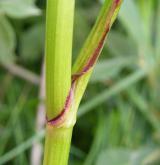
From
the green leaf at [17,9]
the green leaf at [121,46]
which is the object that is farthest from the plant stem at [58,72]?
the green leaf at [121,46]

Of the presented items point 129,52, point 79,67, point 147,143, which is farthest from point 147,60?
point 79,67

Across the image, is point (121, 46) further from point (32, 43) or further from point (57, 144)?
point (57, 144)

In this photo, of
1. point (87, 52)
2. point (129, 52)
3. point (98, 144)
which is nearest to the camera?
point (87, 52)

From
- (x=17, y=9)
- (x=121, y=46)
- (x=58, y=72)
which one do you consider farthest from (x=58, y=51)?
(x=121, y=46)

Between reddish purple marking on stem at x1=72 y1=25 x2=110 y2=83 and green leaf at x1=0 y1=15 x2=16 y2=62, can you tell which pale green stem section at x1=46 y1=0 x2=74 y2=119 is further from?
green leaf at x1=0 y1=15 x2=16 y2=62

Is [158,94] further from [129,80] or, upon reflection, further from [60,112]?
[60,112]

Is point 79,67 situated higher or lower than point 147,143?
lower

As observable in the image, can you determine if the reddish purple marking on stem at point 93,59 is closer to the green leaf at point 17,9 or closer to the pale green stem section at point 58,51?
the pale green stem section at point 58,51
